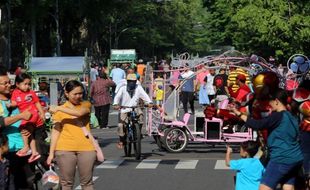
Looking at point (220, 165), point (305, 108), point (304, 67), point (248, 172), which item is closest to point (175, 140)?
point (220, 165)

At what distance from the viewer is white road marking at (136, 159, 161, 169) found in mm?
14945

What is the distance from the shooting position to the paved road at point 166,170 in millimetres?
12695

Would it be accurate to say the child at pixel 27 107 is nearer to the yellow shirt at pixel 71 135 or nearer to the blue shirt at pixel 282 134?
the yellow shirt at pixel 71 135

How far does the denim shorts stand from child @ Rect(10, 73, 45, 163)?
2.77 meters

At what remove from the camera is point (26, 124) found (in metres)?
9.41

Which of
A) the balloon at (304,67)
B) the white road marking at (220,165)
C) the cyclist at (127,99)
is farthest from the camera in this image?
the cyclist at (127,99)

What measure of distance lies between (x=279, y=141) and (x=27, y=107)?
335cm

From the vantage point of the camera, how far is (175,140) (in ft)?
57.1

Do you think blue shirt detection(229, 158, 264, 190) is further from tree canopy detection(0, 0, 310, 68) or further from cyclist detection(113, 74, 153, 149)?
tree canopy detection(0, 0, 310, 68)

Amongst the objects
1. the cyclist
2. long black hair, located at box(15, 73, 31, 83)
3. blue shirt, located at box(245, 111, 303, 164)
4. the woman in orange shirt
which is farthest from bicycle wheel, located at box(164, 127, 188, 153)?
blue shirt, located at box(245, 111, 303, 164)

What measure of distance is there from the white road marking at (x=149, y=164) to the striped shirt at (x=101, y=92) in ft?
→ 25.8

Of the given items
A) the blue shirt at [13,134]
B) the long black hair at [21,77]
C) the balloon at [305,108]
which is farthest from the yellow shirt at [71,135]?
the balloon at [305,108]

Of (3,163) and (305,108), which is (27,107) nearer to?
(3,163)

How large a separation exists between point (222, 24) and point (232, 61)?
170 ft
